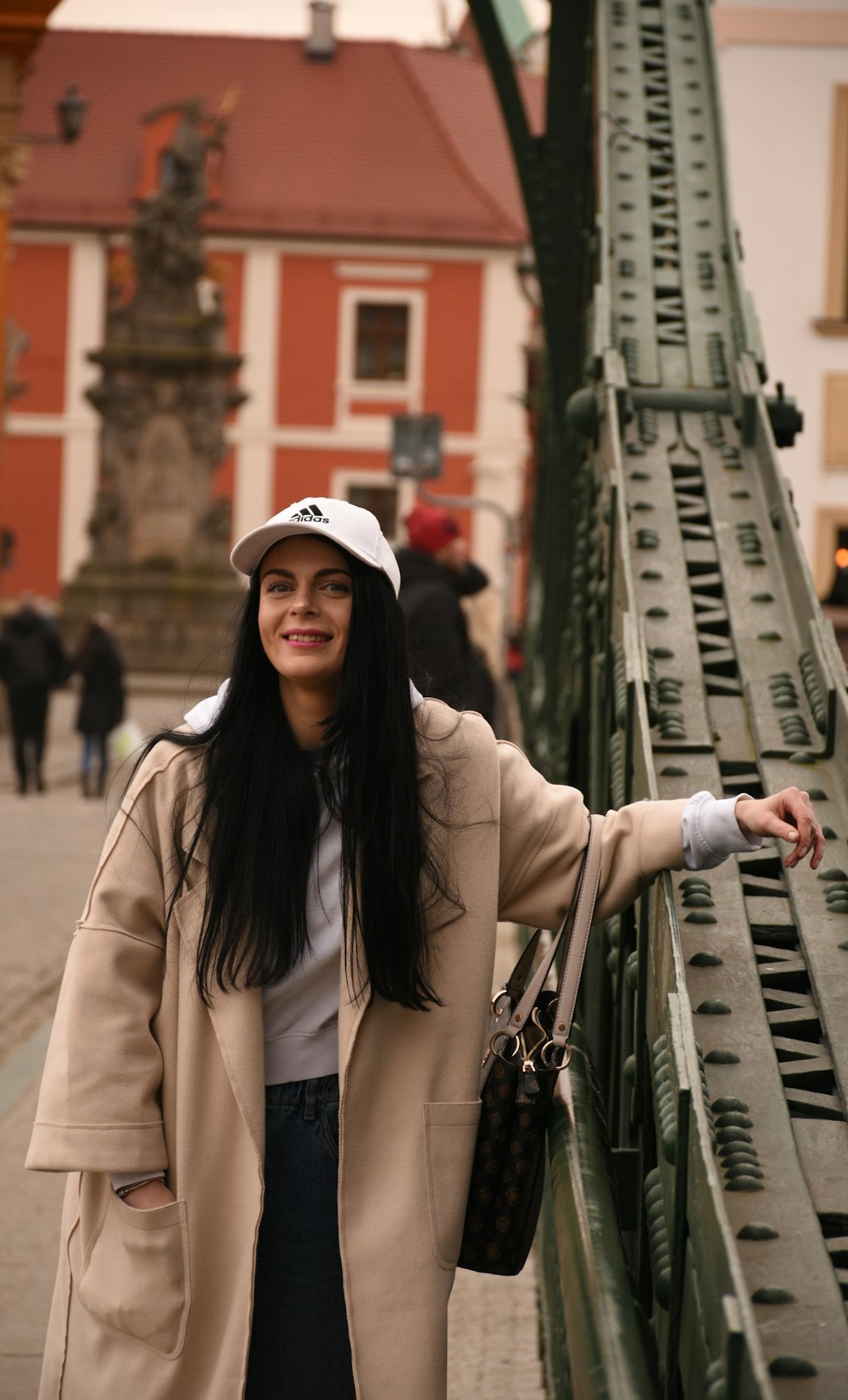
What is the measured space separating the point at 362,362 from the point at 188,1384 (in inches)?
1699

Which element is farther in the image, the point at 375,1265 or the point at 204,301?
the point at 204,301

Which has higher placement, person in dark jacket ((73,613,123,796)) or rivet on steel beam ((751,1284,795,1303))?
person in dark jacket ((73,613,123,796))

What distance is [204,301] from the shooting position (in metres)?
36.4

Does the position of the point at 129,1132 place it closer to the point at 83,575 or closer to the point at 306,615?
the point at 306,615

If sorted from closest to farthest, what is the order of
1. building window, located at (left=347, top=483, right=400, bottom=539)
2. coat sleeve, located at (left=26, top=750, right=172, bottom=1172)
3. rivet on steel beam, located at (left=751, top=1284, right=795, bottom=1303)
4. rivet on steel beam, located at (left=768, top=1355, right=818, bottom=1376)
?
rivet on steel beam, located at (left=768, top=1355, right=818, bottom=1376) < rivet on steel beam, located at (left=751, top=1284, right=795, bottom=1303) < coat sleeve, located at (left=26, top=750, right=172, bottom=1172) < building window, located at (left=347, top=483, right=400, bottom=539)

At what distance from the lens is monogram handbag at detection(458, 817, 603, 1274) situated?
2.49 m

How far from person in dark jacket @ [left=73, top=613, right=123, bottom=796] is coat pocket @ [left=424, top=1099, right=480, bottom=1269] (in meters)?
14.0

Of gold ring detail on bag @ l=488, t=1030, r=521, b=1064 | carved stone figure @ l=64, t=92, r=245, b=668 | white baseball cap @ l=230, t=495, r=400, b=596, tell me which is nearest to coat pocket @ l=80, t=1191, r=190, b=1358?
gold ring detail on bag @ l=488, t=1030, r=521, b=1064

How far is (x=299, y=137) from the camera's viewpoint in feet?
153

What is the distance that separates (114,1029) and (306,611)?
22.0 inches

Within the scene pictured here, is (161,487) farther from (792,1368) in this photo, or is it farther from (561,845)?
(792,1368)

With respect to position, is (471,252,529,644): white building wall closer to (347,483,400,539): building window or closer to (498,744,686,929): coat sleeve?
(347,483,400,539): building window

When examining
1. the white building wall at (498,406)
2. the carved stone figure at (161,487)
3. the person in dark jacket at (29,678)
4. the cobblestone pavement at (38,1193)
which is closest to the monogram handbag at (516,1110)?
the cobblestone pavement at (38,1193)

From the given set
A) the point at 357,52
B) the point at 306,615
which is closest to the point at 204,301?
the point at 357,52
